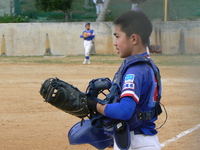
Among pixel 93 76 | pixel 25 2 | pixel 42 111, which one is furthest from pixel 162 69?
pixel 25 2

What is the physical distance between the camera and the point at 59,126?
268 inches

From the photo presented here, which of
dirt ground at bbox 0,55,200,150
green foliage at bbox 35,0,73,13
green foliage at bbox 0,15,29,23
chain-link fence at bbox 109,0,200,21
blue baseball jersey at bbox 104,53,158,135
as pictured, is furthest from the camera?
green foliage at bbox 0,15,29,23

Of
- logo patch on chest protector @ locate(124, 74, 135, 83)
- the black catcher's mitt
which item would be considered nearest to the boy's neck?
logo patch on chest protector @ locate(124, 74, 135, 83)

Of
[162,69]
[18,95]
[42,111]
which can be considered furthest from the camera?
[162,69]

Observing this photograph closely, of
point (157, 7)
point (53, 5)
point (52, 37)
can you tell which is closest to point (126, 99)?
point (157, 7)

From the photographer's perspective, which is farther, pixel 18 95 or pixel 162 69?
pixel 162 69

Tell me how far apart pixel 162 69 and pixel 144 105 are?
1227 cm

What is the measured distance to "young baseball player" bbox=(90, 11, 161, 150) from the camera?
8.66ft

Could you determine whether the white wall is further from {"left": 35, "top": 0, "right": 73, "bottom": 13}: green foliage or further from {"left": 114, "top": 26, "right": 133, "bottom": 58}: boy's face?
{"left": 114, "top": 26, "right": 133, "bottom": 58}: boy's face

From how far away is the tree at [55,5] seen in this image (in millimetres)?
21516

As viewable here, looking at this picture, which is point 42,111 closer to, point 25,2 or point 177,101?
point 177,101

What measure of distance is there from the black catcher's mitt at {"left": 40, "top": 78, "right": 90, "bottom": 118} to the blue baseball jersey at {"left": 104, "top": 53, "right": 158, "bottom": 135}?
0.57 ft

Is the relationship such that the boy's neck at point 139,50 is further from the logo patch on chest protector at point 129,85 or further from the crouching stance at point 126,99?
the logo patch on chest protector at point 129,85

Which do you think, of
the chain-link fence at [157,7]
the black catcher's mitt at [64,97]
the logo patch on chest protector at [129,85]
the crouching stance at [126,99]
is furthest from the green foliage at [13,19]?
the logo patch on chest protector at [129,85]
